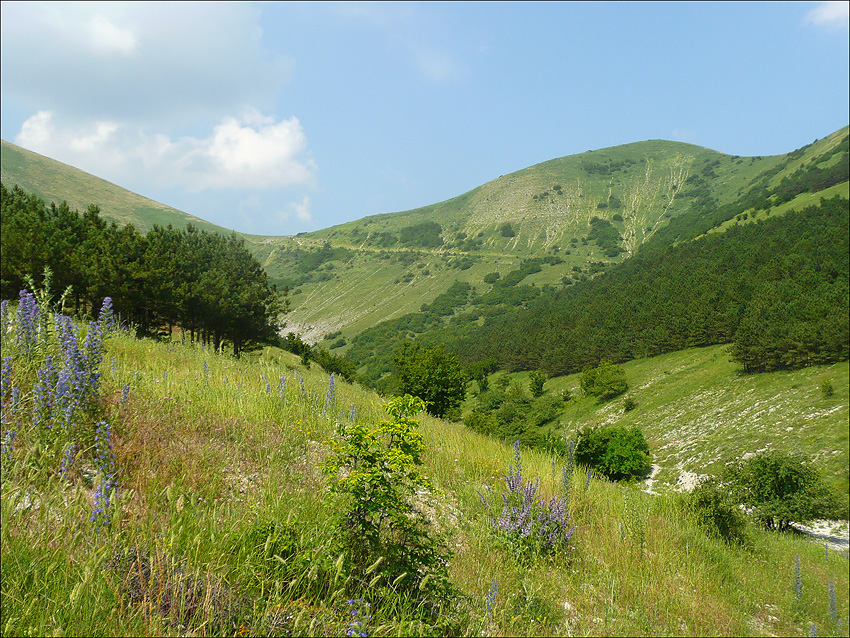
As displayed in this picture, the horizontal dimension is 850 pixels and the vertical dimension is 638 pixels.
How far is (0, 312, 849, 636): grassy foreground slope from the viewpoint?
202cm

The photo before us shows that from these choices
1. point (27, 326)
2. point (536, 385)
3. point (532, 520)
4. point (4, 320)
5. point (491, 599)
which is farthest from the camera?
point (536, 385)

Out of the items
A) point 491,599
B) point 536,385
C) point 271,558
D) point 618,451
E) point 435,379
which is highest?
point 271,558

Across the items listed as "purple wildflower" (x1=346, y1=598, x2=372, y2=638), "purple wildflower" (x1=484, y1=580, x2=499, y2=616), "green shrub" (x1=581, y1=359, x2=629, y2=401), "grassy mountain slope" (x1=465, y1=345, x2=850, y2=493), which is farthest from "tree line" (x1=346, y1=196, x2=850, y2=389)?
"purple wildflower" (x1=346, y1=598, x2=372, y2=638)

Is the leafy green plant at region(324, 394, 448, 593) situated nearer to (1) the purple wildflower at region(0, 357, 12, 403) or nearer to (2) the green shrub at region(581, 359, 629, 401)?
(1) the purple wildflower at region(0, 357, 12, 403)

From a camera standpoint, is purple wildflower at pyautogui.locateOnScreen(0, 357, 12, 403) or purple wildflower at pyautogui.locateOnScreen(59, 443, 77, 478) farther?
purple wildflower at pyautogui.locateOnScreen(0, 357, 12, 403)

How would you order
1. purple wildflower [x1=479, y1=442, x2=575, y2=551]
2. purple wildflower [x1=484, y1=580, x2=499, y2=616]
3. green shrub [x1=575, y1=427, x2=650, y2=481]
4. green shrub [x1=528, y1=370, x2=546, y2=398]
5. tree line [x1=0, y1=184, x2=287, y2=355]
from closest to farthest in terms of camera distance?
purple wildflower [x1=484, y1=580, x2=499, y2=616], purple wildflower [x1=479, y1=442, x2=575, y2=551], tree line [x1=0, y1=184, x2=287, y2=355], green shrub [x1=575, y1=427, x2=650, y2=481], green shrub [x1=528, y1=370, x2=546, y2=398]

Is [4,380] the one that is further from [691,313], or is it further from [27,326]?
[691,313]

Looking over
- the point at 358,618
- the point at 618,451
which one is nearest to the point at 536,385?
the point at 618,451

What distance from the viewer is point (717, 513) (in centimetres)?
558

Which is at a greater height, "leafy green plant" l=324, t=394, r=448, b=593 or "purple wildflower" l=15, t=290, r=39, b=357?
"purple wildflower" l=15, t=290, r=39, b=357

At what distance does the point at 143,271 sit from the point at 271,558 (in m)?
29.0

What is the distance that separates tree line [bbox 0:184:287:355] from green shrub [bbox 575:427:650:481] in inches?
1529

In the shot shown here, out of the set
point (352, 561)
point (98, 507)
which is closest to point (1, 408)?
point (98, 507)

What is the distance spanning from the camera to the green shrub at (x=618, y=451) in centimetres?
4966
